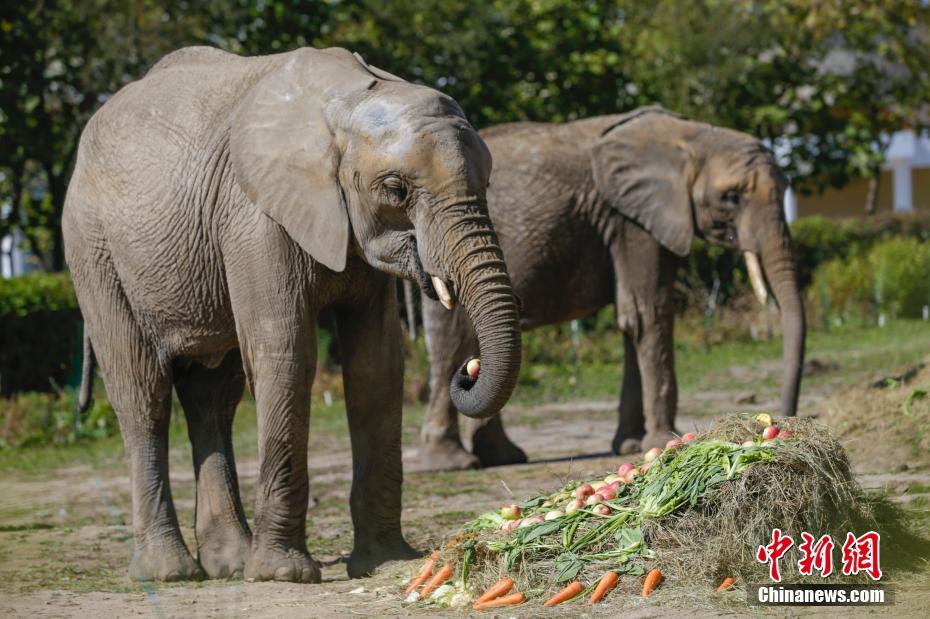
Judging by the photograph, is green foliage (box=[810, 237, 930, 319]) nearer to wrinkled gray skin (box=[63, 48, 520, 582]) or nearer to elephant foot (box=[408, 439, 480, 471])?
elephant foot (box=[408, 439, 480, 471])

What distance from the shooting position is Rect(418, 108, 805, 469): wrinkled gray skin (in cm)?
1194

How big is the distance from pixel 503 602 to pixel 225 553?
248cm

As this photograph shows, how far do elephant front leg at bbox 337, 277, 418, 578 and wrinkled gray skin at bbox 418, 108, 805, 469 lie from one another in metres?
3.90

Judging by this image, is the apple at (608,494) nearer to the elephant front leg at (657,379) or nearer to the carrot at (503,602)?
the carrot at (503,602)

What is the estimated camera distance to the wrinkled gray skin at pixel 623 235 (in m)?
11.9

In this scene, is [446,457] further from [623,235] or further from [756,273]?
[756,273]

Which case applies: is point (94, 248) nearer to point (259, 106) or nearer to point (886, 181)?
point (259, 106)

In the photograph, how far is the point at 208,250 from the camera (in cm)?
802

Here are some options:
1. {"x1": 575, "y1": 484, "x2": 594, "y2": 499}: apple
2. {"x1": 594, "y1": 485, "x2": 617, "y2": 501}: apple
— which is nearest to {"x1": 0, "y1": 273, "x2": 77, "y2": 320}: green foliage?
{"x1": 575, "y1": 484, "x2": 594, "y2": 499}: apple

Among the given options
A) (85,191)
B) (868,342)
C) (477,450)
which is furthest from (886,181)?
(85,191)

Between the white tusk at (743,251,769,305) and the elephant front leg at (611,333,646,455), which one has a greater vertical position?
the white tusk at (743,251,769,305)

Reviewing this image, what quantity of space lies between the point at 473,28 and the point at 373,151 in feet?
48.4

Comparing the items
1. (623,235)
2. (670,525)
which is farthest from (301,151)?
(623,235)

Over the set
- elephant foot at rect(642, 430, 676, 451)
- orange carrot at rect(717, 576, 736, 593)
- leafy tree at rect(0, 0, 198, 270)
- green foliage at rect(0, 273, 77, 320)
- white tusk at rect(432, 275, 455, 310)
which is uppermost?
leafy tree at rect(0, 0, 198, 270)
